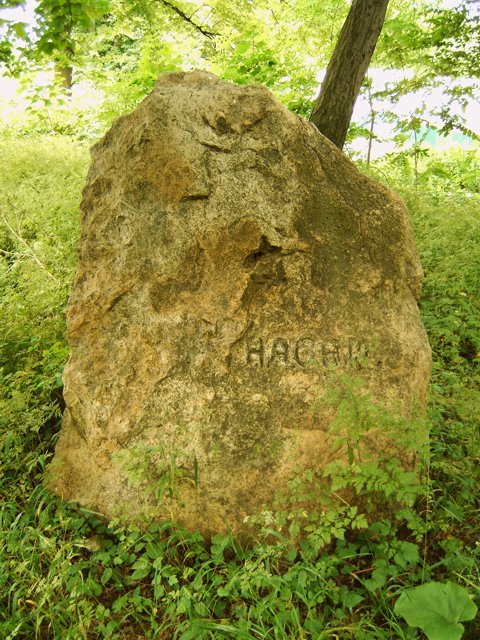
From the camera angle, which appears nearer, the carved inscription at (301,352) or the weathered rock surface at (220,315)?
the weathered rock surface at (220,315)

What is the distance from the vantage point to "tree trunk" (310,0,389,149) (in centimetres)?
475

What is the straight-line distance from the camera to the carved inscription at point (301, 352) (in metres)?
2.78

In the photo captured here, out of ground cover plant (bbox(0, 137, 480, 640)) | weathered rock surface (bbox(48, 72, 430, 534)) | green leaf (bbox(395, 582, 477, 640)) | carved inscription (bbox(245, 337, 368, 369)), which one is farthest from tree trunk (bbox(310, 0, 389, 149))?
green leaf (bbox(395, 582, 477, 640))

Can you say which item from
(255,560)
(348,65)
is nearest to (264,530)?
(255,560)

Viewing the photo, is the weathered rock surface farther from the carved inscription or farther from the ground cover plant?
the ground cover plant

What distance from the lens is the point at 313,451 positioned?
266 centimetres

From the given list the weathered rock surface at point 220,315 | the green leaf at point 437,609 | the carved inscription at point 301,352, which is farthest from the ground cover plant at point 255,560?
the carved inscription at point 301,352

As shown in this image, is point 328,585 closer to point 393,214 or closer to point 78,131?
point 393,214

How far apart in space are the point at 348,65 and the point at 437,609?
4.41 metres

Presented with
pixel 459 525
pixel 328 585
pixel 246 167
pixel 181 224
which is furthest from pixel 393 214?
pixel 328 585

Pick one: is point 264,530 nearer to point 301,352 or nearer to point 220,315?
point 301,352

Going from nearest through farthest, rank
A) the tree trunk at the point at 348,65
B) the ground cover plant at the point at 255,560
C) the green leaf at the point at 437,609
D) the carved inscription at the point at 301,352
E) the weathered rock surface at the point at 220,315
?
the green leaf at the point at 437,609 → the ground cover plant at the point at 255,560 → the weathered rock surface at the point at 220,315 → the carved inscription at the point at 301,352 → the tree trunk at the point at 348,65

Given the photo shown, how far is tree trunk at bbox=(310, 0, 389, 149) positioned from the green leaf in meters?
4.05

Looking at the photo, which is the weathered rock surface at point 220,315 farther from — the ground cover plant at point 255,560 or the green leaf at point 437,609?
the green leaf at point 437,609
